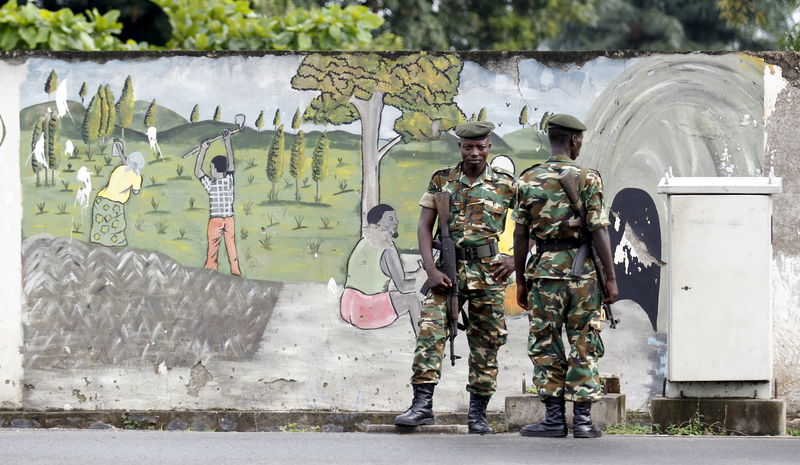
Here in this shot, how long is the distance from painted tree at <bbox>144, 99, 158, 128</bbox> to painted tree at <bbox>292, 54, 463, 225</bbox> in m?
0.95

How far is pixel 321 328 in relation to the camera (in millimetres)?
8500

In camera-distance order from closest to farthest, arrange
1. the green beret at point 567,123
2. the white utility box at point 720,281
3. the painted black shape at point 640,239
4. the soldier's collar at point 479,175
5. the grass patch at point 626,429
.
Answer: the green beret at point 567,123, the soldier's collar at point 479,175, the white utility box at point 720,281, the grass patch at point 626,429, the painted black shape at point 640,239

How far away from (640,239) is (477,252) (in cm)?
200

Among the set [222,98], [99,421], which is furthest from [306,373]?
[222,98]

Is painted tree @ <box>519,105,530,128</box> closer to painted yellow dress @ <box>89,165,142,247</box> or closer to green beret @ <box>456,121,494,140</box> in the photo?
green beret @ <box>456,121,494,140</box>

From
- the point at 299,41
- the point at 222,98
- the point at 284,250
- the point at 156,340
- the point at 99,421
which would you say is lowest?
the point at 99,421

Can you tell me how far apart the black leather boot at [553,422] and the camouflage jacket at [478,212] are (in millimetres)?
713

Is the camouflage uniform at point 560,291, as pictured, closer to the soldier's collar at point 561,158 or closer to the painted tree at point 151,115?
the soldier's collar at point 561,158

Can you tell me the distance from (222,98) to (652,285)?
3155mm

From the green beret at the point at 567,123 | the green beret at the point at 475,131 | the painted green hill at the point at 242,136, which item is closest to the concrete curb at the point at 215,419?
the painted green hill at the point at 242,136

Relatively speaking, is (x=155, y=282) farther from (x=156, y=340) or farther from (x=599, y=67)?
(x=599, y=67)

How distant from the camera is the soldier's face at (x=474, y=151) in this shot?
270 inches

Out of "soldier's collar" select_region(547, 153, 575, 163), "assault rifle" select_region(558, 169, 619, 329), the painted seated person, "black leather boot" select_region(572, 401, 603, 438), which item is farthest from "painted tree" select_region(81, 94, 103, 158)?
"black leather boot" select_region(572, 401, 603, 438)

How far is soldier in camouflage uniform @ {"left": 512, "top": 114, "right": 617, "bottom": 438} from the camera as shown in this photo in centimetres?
655
